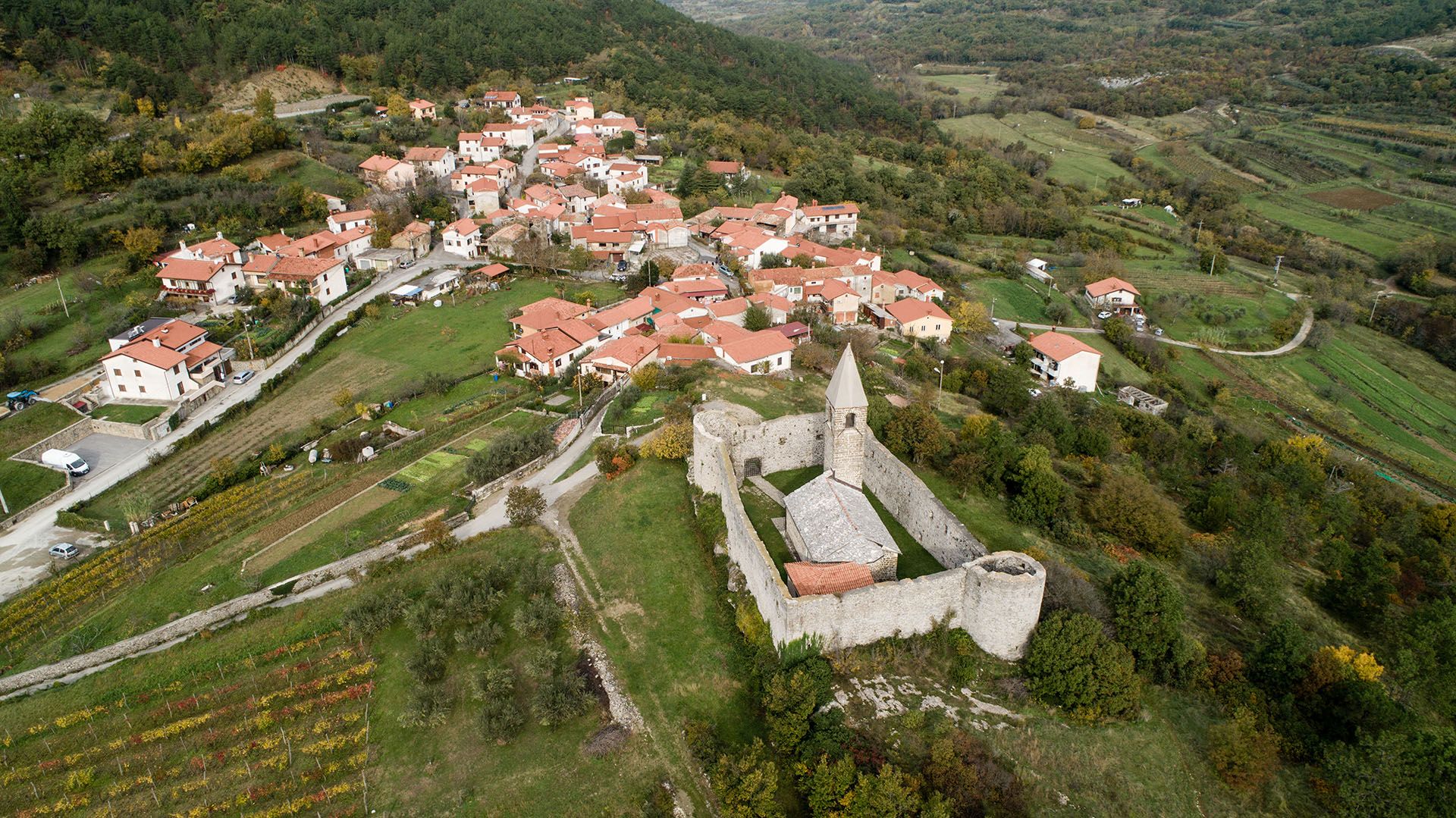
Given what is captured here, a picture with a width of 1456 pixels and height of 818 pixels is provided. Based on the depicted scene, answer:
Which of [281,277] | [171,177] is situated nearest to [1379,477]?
[281,277]

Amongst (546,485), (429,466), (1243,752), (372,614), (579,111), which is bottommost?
(429,466)

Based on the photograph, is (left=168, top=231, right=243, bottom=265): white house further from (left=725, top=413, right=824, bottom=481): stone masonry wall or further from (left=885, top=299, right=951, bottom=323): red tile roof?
(left=885, top=299, right=951, bottom=323): red tile roof

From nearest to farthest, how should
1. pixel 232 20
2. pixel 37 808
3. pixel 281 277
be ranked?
pixel 37 808 → pixel 281 277 → pixel 232 20

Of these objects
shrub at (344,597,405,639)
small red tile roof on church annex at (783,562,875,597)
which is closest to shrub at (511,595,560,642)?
shrub at (344,597,405,639)

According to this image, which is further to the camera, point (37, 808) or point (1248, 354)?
point (1248, 354)

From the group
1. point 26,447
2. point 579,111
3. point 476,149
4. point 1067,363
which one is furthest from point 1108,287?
point 26,447

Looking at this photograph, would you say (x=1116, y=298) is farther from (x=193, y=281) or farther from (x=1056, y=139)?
(x=193, y=281)

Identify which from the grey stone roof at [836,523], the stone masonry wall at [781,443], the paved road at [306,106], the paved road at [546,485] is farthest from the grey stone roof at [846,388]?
the paved road at [306,106]

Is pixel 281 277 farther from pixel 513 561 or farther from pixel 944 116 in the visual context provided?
pixel 944 116
